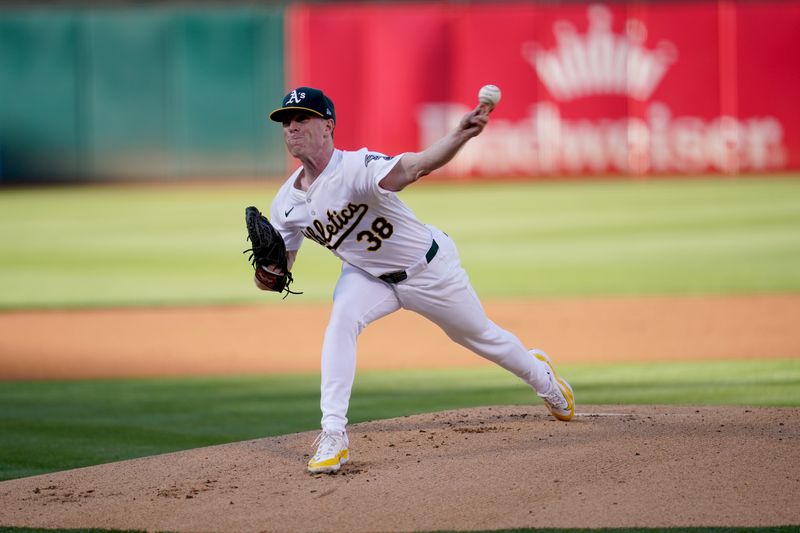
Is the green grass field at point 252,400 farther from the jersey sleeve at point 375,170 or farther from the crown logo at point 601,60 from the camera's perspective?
the crown logo at point 601,60

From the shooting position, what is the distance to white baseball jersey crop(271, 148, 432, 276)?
4477mm

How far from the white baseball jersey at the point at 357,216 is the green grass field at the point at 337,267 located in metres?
1.45

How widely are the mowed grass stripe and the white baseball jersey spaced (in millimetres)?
6838

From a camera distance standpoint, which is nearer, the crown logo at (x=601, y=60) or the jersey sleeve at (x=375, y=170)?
the jersey sleeve at (x=375, y=170)

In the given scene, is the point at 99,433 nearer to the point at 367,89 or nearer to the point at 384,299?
the point at 384,299

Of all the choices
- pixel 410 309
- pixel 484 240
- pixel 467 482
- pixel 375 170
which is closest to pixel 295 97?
pixel 375 170

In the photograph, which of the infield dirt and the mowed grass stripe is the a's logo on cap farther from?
the mowed grass stripe

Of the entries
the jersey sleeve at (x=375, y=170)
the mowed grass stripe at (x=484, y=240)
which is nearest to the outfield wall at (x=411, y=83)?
the mowed grass stripe at (x=484, y=240)

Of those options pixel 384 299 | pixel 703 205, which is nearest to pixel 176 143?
pixel 703 205

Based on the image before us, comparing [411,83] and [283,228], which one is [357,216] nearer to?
[283,228]

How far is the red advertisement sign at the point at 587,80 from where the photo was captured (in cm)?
1925

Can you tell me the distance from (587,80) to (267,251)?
15.3 metres

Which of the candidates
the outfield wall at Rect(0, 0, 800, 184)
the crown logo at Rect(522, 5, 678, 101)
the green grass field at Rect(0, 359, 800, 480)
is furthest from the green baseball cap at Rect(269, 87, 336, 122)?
the crown logo at Rect(522, 5, 678, 101)

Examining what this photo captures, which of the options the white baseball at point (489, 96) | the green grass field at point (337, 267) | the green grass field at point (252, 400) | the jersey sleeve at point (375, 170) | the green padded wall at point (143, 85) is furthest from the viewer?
the green padded wall at point (143, 85)
